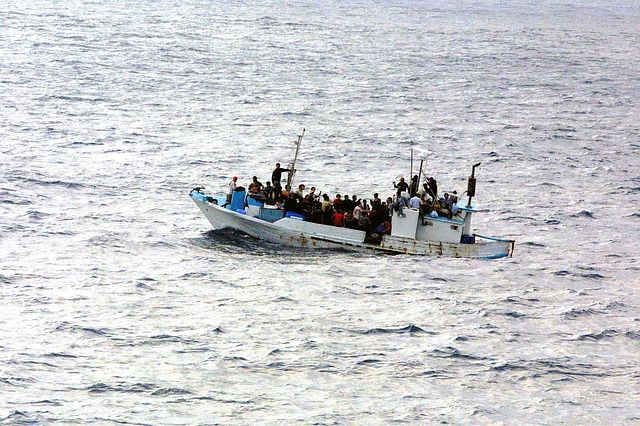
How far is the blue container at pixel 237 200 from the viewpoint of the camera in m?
48.0

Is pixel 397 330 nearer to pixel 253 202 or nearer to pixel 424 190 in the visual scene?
pixel 424 190

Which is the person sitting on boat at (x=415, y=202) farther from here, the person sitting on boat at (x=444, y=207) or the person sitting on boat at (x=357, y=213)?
the person sitting on boat at (x=357, y=213)

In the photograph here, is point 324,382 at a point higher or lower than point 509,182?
lower

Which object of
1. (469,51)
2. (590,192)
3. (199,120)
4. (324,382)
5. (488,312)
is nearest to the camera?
(324,382)

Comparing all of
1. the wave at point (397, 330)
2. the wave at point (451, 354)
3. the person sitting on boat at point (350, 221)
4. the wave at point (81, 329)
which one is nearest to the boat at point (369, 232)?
the person sitting on boat at point (350, 221)

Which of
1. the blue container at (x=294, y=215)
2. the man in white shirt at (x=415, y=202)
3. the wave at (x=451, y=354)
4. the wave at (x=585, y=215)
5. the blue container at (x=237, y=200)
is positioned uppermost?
the man in white shirt at (x=415, y=202)

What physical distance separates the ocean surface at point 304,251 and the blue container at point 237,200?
4.12 ft

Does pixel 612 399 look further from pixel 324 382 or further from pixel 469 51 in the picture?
pixel 469 51

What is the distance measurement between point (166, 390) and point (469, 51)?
88.2 metres

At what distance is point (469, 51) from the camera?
4619 inches

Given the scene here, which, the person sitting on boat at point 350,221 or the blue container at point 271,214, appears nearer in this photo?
the person sitting on boat at point 350,221

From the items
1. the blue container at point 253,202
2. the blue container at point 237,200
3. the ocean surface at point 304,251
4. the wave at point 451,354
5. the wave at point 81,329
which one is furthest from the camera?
the blue container at point 237,200

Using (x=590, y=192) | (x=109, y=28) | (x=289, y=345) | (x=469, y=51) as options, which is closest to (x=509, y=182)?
(x=590, y=192)

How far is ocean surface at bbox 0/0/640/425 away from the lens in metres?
34.2
